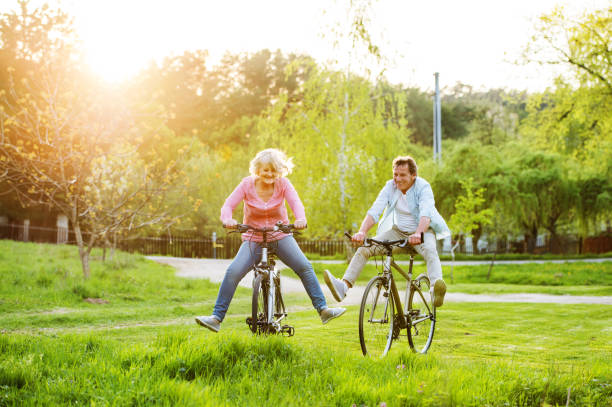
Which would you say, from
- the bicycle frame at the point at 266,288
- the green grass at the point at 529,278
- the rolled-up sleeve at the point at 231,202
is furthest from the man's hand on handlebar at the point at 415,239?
the green grass at the point at 529,278

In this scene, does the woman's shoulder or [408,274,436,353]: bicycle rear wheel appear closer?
the woman's shoulder

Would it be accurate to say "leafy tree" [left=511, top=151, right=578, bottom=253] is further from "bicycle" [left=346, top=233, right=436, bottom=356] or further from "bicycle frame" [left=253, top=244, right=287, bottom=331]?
"bicycle frame" [left=253, top=244, right=287, bottom=331]

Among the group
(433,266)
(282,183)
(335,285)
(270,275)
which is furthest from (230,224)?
(433,266)

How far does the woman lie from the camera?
6.11 m

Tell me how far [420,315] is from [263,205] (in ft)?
6.82

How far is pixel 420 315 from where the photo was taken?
22.1 feet

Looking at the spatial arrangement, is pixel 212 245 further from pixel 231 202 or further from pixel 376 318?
pixel 376 318

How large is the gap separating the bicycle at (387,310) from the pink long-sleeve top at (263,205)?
0.85 m

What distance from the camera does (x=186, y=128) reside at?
54312mm

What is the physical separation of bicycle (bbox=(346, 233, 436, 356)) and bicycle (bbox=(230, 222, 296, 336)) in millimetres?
741

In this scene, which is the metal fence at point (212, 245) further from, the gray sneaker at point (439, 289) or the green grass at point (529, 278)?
the gray sneaker at point (439, 289)

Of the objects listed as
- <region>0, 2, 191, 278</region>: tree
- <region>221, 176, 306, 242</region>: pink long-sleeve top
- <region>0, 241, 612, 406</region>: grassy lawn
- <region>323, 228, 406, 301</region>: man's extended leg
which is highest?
<region>0, 2, 191, 278</region>: tree

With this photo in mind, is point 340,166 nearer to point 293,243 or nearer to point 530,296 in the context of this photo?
point 530,296

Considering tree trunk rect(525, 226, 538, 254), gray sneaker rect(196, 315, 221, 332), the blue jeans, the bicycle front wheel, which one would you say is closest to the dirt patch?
the blue jeans
